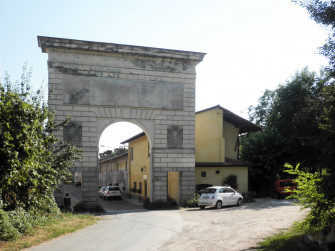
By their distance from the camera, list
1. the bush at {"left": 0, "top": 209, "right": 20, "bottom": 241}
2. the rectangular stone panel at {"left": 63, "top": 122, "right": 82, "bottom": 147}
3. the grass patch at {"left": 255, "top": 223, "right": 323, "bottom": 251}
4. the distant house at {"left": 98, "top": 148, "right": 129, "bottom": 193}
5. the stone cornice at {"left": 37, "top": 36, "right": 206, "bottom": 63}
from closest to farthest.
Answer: the grass patch at {"left": 255, "top": 223, "right": 323, "bottom": 251} < the bush at {"left": 0, "top": 209, "right": 20, "bottom": 241} < the stone cornice at {"left": 37, "top": 36, "right": 206, "bottom": 63} < the rectangular stone panel at {"left": 63, "top": 122, "right": 82, "bottom": 147} < the distant house at {"left": 98, "top": 148, "right": 129, "bottom": 193}

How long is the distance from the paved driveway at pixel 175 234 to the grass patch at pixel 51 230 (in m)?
0.40

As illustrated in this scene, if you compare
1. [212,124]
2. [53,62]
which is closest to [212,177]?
[212,124]

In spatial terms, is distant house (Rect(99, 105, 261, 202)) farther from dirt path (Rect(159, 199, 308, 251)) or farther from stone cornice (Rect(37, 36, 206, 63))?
dirt path (Rect(159, 199, 308, 251))

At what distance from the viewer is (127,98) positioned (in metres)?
23.7

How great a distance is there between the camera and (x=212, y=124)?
1187 inches

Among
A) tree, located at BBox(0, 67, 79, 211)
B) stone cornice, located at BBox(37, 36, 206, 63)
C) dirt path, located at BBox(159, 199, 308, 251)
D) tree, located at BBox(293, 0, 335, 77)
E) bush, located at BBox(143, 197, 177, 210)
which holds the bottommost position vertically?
bush, located at BBox(143, 197, 177, 210)

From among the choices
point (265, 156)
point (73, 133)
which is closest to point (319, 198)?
point (73, 133)

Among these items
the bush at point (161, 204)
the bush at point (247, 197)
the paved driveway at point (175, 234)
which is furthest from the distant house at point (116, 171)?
the paved driveway at point (175, 234)

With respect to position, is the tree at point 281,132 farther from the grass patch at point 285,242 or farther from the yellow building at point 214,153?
the grass patch at point 285,242

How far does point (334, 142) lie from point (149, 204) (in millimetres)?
16603

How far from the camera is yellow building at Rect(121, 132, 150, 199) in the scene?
32219mm

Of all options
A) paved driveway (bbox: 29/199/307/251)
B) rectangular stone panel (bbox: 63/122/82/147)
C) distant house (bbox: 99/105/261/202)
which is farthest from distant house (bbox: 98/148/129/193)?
paved driveway (bbox: 29/199/307/251)

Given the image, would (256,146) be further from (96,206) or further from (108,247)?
(108,247)

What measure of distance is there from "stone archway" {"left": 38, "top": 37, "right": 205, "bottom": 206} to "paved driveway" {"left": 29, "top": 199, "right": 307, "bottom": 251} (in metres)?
6.52
